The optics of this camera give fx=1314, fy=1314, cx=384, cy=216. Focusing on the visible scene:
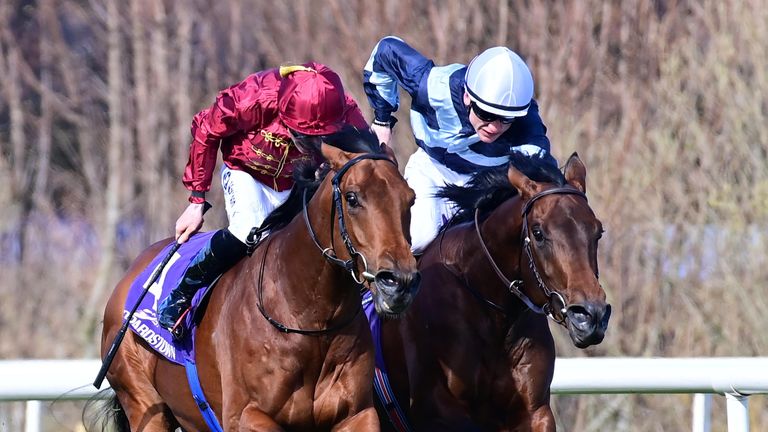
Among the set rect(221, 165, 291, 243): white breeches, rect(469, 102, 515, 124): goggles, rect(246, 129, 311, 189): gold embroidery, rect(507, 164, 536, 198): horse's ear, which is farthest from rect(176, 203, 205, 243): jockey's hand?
rect(507, 164, 536, 198): horse's ear

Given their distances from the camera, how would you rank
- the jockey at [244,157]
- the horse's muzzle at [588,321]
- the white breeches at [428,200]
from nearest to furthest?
the horse's muzzle at [588,321]
the jockey at [244,157]
the white breeches at [428,200]

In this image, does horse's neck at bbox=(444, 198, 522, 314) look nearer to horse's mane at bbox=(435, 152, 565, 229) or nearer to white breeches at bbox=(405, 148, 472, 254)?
horse's mane at bbox=(435, 152, 565, 229)

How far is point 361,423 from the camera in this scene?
4480mm

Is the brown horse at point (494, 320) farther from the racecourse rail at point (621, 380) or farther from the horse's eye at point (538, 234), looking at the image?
the racecourse rail at point (621, 380)

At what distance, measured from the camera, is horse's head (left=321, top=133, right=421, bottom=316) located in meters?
4.05

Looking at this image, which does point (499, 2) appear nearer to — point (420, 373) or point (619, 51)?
point (619, 51)

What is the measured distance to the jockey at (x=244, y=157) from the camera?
5.09m

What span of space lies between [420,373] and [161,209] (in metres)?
7.11

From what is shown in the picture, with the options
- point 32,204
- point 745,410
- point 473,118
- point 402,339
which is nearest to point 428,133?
point 473,118

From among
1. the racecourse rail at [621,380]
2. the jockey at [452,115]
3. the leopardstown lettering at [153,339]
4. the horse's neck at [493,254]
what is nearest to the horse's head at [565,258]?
the horse's neck at [493,254]

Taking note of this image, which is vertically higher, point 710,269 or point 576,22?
point 576,22

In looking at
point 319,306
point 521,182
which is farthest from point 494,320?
point 319,306

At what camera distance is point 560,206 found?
4660 millimetres

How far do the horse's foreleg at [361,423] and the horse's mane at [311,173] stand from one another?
81 centimetres
